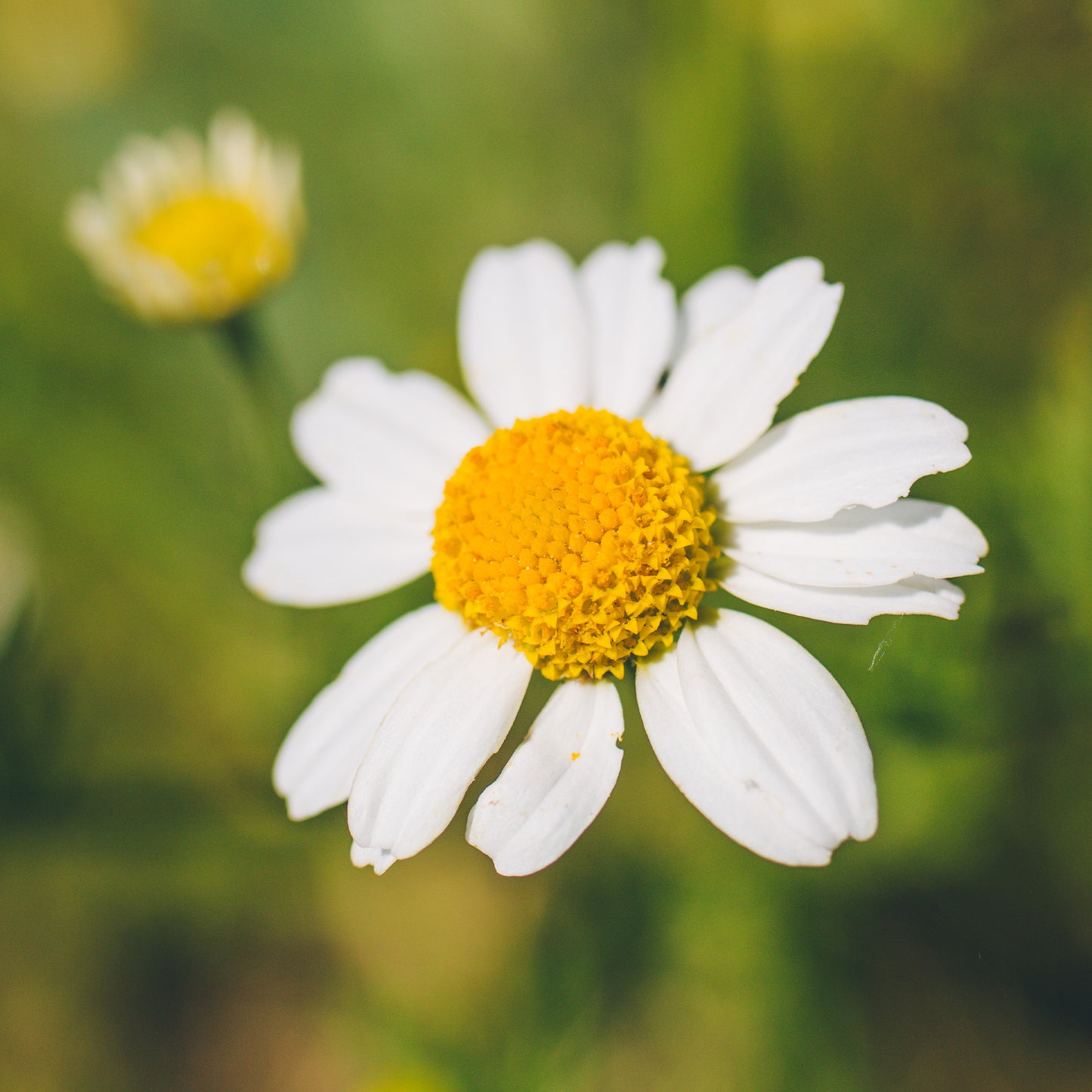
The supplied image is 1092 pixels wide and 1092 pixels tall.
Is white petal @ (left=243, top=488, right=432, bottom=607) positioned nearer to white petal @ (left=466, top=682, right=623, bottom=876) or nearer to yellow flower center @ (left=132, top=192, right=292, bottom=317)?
white petal @ (left=466, top=682, right=623, bottom=876)

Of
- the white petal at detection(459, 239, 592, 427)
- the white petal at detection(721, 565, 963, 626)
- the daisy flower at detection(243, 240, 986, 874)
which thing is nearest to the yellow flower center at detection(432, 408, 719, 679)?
the daisy flower at detection(243, 240, 986, 874)

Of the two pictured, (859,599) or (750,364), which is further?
(750,364)

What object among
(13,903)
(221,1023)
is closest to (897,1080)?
(221,1023)

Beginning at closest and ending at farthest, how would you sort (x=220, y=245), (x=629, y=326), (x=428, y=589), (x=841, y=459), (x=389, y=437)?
(x=841, y=459), (x=629, y=326), (x=389, y=437), (x=428, y=589), (x=220, y=245)

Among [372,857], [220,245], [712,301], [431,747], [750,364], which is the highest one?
[220,245]

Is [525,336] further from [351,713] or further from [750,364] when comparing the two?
[351,713]

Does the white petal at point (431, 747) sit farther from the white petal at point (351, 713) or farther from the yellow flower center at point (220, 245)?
the yellow flower center at point (220, 245)

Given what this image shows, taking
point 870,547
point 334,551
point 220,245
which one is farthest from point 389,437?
point 220,245

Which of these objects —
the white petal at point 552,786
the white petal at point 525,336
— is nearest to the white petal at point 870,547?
the white petal at point 552,786
